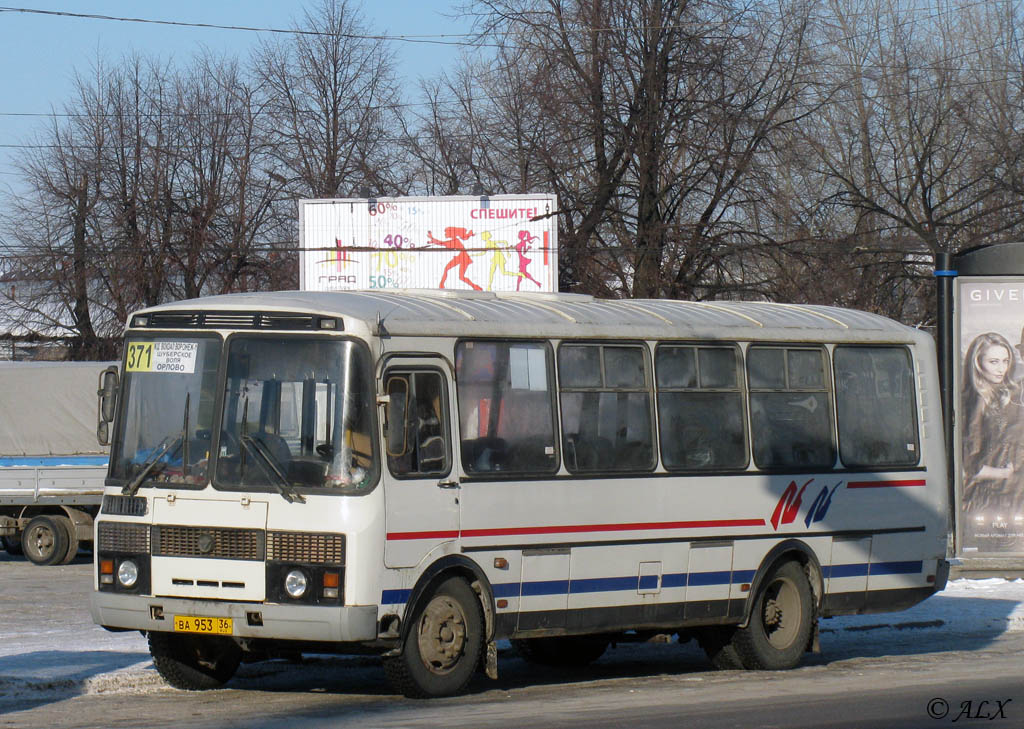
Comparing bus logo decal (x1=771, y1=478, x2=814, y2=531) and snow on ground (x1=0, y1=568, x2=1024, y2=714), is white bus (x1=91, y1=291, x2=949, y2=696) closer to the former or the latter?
bus logo decal (x1=771, y1=478, x2=814, y2=531)

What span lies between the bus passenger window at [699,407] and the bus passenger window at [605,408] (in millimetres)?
191

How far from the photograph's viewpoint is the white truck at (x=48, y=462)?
23266 mm

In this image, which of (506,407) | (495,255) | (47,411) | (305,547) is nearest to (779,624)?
(506,407)

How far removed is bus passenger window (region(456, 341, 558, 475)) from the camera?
10508mm

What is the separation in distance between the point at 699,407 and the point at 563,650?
2465mm

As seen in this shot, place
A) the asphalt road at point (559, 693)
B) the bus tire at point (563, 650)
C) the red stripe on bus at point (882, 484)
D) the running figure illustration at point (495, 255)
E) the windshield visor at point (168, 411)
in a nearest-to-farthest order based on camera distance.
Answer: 1. the asphalt road at point (559, 693)
2. the windshield visor at point (168, 411)
3. the bus tire at point (563, 650)
4. the red stripe on bus at point (882, 484)
5. the running figure illustration at point (495, 255)

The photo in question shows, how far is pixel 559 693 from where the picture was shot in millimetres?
10852

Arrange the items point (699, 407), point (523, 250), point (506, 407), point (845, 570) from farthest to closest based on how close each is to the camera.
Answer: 1. point (523, 250)
2. point (845, 570)
3. point (699, 407)
4. point (506, 407)

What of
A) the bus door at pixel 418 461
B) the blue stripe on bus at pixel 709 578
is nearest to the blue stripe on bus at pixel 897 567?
the blue stripe on bus at pixel 709 578

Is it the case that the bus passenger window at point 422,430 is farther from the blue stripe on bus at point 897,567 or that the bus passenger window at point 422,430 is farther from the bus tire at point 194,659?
the blue stripe on bus at point 897,567

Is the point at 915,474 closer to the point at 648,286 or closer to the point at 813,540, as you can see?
the point at 813,540

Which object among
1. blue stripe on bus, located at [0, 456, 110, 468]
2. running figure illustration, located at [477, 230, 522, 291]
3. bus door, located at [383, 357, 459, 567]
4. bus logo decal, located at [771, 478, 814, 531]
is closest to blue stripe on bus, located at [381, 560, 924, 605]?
bus door, located at [383, 357, 459, 567]

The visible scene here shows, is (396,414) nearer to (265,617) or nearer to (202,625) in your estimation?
(265,617)

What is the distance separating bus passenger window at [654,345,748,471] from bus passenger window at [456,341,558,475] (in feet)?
3.84
